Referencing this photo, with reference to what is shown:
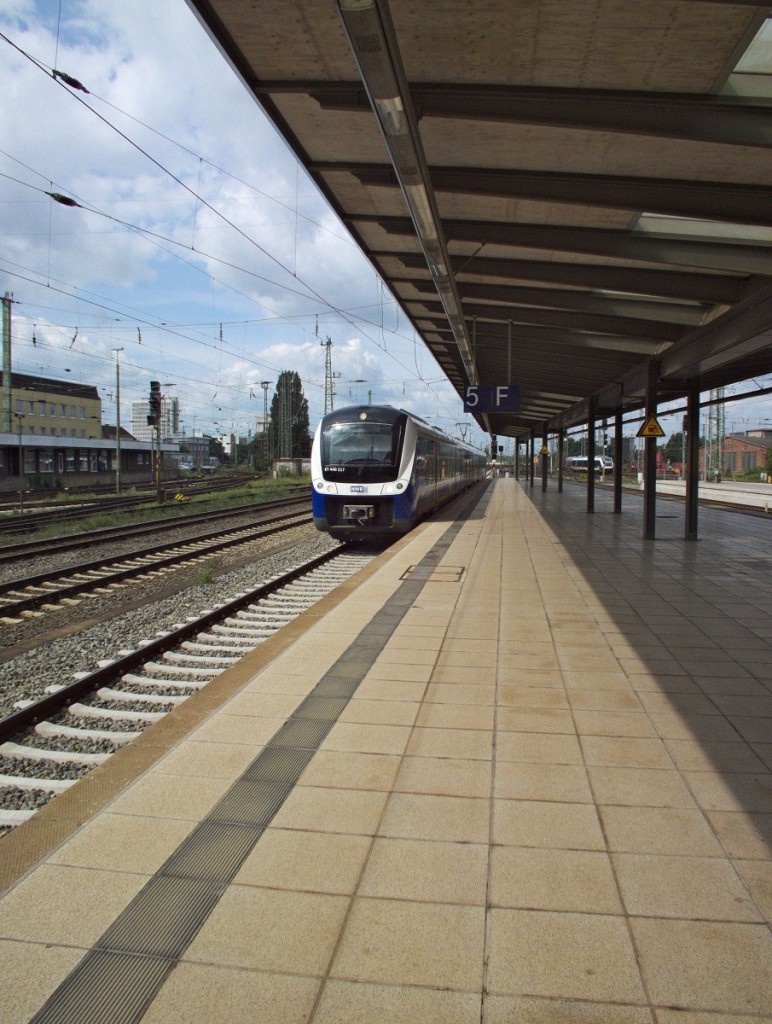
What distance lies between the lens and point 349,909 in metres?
2.52

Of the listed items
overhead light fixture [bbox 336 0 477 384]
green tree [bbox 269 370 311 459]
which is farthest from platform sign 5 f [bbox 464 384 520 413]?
green tree [bbox 269 370 311 459]

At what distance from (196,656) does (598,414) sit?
49.7ft

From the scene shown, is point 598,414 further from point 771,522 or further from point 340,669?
point 340,669

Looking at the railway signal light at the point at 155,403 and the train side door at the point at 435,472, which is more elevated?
the railway signal light at the point at 155,403

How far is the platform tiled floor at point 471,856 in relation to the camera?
2150 millimetres

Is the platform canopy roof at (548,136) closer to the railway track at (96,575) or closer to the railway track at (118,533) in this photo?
the railway track at (96,575)

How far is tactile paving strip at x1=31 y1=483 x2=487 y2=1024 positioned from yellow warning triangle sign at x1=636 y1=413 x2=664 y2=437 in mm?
9950

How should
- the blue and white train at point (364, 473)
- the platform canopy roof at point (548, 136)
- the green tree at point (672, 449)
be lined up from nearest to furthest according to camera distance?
the platform canopy roof at point (548, 136) → the blue and white train at point (364, 473) → the green tree at point (672, 449)

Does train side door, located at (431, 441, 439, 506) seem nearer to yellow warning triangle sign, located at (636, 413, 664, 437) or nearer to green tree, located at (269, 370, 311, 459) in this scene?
yellow warning triangle sign, located at (636, 413, 664, 437)

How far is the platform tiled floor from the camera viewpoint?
7.06 ft

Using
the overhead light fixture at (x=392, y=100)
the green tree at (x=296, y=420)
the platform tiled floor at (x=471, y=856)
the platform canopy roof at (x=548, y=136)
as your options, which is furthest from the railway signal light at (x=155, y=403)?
the green tree at (x=296, y=420)

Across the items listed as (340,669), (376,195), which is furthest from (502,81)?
(340,669)

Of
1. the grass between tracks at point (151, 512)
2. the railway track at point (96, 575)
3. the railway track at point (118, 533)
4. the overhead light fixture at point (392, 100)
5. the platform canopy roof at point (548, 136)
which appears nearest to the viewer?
the overhead light fixture at point (392, 100)

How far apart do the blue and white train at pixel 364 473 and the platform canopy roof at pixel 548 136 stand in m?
3.84
